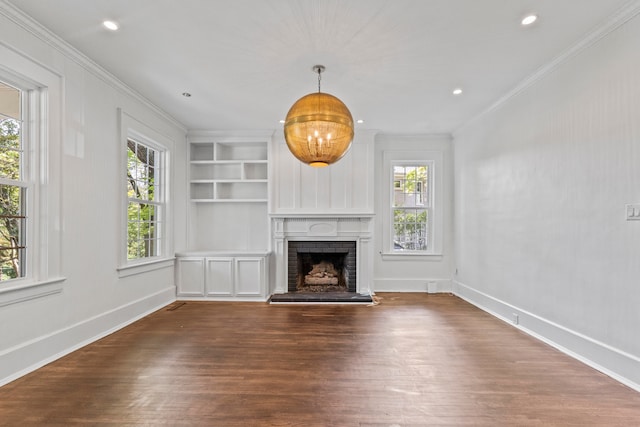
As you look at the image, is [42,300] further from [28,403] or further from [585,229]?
[585,229]

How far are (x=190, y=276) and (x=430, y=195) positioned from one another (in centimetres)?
419

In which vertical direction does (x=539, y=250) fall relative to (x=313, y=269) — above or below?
above

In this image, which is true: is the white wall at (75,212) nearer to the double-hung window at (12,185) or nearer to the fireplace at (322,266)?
the double-hung window at (12,185)

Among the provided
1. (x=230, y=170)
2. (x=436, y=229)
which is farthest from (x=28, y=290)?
(x=436, y=229)

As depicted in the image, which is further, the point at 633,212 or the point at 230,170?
the point at 230,170

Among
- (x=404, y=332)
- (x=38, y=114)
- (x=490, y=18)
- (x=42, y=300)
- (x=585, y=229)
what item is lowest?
(x=404, y=332)

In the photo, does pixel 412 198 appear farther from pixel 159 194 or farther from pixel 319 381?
pixel 159 194

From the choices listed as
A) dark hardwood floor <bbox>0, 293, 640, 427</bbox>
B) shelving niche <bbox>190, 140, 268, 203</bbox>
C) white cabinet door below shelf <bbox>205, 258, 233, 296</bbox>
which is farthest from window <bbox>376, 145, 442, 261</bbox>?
white cabinet door below shelf <bbox>205, 258, 233, 296</bbox>

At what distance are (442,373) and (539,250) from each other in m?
1.75

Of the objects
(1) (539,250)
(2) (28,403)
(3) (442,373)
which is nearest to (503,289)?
(1) (539,250)

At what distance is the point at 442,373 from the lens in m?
2.27

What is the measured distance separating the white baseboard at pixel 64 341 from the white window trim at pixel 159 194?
446 millimetres

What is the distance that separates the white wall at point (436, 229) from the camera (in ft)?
16.4

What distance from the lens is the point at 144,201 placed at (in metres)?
3.83
